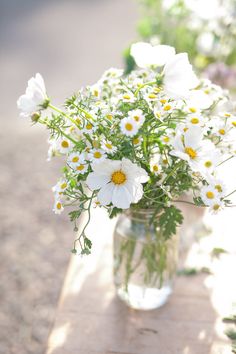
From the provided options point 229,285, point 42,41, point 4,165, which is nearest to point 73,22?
point 42,41

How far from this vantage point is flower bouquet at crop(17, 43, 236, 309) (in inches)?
34.5

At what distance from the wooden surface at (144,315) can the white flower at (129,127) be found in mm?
505

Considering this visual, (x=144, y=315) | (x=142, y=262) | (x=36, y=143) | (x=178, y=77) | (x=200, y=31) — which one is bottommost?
(x=144, y=315)

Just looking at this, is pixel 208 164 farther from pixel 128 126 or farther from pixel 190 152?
pixel 128 126

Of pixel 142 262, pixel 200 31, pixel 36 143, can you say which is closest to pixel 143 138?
pixel 142 262

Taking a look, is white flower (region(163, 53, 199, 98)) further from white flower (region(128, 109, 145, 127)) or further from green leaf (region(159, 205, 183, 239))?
green leaf (region(159, 205, 183, 239))

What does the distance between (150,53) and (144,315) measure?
58 centimetres

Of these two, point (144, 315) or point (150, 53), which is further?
point (144, 315)

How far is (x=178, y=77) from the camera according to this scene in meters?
0.89

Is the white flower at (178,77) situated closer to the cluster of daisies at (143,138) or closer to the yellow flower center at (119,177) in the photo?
the cluster of daisies at (143,138)

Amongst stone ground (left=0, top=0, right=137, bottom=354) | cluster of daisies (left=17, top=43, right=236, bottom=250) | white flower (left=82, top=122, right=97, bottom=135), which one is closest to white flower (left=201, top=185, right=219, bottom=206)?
cluster of daisies (left=17, top=43, right=236, bottom=250)

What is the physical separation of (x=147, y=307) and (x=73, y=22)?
12.6 feet

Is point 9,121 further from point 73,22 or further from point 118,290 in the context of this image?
point 118,290

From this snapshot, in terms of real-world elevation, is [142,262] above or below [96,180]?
below
